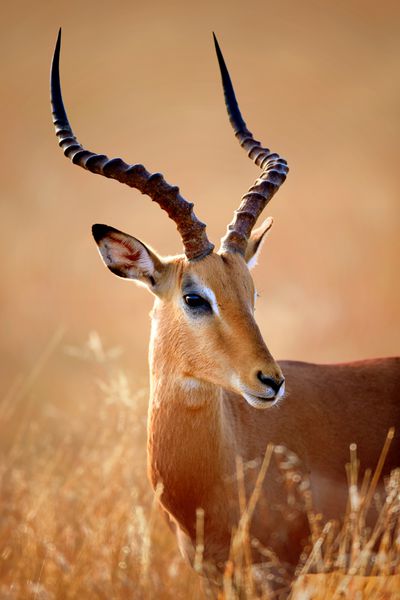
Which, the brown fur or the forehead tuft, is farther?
the forehead tuft

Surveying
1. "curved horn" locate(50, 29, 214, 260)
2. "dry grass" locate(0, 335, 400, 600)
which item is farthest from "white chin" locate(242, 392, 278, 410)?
"curved horn" locate(50, 29, 214, 260)

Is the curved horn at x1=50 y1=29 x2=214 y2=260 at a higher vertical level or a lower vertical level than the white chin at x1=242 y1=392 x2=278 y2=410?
higher

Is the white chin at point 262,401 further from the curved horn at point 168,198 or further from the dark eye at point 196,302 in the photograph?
the curved horn at point 168,198

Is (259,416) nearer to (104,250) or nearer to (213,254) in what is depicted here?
(213,254)

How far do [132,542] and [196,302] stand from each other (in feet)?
5.46

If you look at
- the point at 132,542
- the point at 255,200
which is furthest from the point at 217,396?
the point at 255,200

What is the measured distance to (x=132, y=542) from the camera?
564cm

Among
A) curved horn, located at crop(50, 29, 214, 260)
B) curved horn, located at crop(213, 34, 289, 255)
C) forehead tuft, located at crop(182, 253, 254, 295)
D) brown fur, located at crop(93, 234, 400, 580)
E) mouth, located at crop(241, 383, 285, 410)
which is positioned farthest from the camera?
curved horn, located at crop(213, 34, 289, 255)

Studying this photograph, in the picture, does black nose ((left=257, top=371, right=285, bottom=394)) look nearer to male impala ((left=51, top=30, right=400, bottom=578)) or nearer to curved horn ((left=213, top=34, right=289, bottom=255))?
male impala ((left=51, top=30, right=400, bottom=578))

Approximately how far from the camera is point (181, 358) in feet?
19.3

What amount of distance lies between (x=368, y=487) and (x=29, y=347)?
11.1 meters

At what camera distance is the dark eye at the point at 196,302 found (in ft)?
19.2

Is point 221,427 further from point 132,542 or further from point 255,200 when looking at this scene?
point 255,200

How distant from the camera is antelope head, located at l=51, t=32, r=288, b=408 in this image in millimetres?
5492
